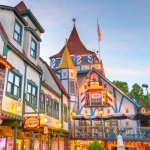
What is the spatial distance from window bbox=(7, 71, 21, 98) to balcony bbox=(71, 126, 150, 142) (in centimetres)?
1153

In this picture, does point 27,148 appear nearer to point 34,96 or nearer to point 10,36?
point 34,96

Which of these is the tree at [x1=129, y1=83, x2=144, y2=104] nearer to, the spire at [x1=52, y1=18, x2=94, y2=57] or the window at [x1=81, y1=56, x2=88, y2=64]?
the spire at [x1=52, y1=18, x2=94, y2=57]

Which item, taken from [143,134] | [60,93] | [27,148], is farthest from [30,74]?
[143,134]

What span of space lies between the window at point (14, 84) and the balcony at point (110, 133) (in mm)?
11531

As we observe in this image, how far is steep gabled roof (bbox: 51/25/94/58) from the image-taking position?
43.2 m

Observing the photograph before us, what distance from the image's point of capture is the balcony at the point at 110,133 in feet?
68.6

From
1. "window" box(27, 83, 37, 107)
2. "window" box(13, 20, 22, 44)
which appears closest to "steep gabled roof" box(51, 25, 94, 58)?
"window" box(27, 83, 37, 107)

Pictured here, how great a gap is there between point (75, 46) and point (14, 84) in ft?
117

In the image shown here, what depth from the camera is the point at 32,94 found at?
13852mm

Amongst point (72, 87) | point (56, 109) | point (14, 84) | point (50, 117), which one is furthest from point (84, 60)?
point (14, 84)

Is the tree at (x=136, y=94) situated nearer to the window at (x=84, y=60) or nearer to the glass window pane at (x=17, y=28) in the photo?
the window at (x=84, y=60)

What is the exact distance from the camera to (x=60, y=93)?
21.1m

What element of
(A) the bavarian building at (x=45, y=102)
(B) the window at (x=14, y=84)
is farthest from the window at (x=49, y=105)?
(B) the window at (x=14, y=84)

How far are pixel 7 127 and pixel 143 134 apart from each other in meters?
14.5
